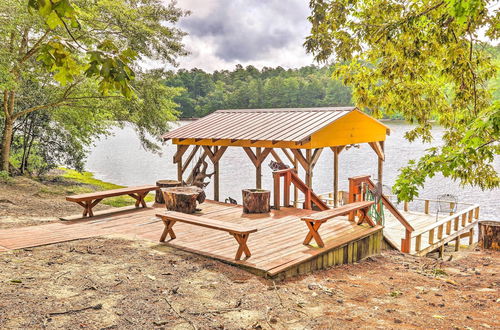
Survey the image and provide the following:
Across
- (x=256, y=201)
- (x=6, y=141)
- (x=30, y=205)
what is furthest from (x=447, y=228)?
(x=6, y=141)

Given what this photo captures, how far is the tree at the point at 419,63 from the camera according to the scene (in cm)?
657

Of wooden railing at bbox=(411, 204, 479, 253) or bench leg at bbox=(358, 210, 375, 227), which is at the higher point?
bench leg at bbox=(358, 210, 375, 227)

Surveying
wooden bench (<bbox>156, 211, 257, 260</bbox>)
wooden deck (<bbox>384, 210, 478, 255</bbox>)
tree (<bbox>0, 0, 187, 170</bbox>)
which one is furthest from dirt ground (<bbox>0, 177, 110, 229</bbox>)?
wooden deck (<bbox>384, 210, 478, 255</bbox>)

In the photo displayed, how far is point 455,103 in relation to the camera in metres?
10.1

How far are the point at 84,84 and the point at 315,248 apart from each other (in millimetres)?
13731

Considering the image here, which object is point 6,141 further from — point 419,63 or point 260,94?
point 260,94

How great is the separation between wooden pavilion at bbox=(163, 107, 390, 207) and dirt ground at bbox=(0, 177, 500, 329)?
4.26 metres

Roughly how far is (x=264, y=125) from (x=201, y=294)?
7.88m

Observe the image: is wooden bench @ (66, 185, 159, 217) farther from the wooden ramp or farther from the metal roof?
the wooden ramp

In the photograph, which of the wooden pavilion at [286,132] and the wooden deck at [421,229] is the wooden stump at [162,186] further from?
the wooden deck at [421,229]

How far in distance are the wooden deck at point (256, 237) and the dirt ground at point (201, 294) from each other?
0.76ft

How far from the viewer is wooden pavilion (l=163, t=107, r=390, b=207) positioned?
10805 millimetres

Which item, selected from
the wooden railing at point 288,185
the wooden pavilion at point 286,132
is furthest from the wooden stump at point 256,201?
the wooden pavilion at point 286,132

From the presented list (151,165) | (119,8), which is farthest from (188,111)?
(119,8)
